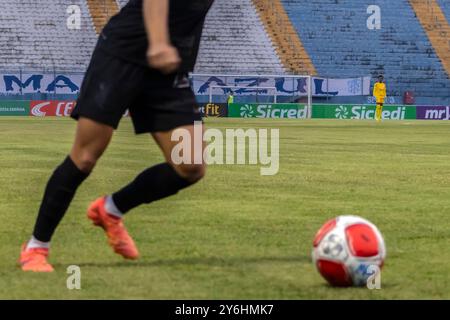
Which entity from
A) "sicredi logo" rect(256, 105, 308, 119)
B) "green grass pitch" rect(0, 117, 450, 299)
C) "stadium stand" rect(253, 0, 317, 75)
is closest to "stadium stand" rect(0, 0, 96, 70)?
"sicredi logo" rect(256, 105, 308, 119)

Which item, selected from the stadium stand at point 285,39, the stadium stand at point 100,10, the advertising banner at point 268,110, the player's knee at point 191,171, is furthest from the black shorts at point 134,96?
the stadium stand at point 285,39

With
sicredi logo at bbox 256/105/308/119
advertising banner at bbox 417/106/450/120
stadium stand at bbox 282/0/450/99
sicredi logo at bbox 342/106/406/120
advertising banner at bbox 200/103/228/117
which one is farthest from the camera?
stadium stand at bbox 282/0/450/99

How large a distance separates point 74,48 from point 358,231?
39.2 m

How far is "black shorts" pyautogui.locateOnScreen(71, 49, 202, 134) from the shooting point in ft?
18.1

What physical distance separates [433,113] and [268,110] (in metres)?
7.72

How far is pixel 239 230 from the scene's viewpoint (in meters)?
7.73

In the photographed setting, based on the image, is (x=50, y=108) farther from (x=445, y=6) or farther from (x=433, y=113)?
(x=445, y=6)

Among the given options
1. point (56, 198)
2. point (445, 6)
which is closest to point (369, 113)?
point (445, 6)

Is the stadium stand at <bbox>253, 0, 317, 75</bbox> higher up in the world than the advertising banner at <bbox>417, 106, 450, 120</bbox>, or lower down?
higher up

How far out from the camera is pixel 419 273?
5.79 meters

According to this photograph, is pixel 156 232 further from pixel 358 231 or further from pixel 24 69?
pixel 24 69

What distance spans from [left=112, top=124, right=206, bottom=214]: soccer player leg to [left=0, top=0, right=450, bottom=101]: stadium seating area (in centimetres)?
3694

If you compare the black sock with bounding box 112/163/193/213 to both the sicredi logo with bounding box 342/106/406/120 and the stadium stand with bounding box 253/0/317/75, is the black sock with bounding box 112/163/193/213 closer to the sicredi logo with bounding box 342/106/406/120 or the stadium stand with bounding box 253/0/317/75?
the sicredi logo with bounding box 342/106/406/120

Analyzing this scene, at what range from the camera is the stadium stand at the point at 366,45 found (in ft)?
155
